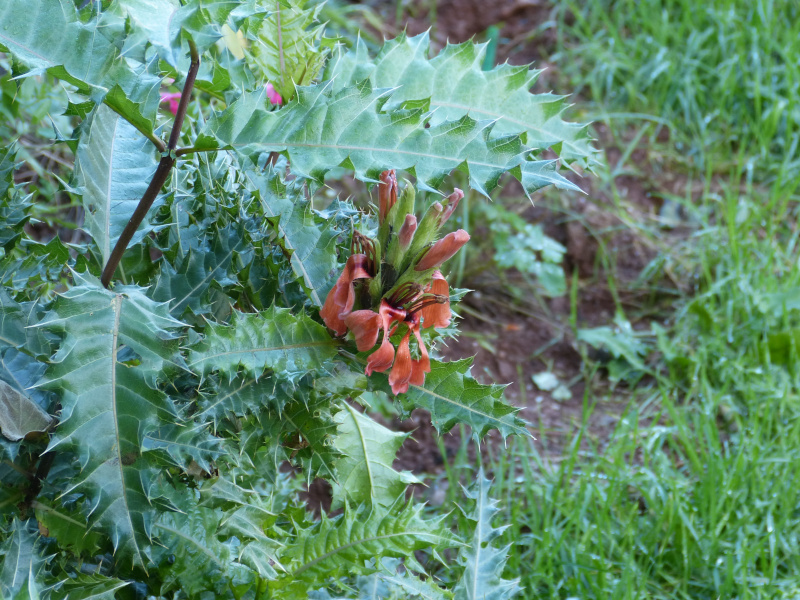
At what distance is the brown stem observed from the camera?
0.91 meters

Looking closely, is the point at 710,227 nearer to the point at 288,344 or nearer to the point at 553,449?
the point at 553,449

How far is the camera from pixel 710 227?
3.03m

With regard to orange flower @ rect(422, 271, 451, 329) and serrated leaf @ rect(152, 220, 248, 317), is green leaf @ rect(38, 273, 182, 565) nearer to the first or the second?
serrated leaf @ rect(152, 220, 248, 317)

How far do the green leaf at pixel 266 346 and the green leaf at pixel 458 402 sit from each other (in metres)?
0.11

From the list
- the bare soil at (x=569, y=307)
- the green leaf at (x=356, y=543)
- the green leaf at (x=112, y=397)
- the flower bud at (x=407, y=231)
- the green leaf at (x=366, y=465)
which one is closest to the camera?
the green leaf at (x=112, y=397)

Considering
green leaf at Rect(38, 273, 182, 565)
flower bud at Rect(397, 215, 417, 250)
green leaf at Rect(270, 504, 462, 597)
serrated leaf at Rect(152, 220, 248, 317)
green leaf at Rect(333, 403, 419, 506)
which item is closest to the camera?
green leaf at Rect(38, 273, 182, 565)

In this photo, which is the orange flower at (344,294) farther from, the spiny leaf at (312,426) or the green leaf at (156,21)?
the green leaf at (156,21)

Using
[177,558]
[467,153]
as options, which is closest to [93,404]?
[177,558]

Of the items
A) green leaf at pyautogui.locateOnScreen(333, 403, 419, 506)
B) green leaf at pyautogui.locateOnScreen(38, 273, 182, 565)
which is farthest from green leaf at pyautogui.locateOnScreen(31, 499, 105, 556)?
green leaf at pyautogui.locateOnScreen(333, 403, 419, 506)

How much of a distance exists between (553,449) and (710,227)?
127cm

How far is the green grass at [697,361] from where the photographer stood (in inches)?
70.7

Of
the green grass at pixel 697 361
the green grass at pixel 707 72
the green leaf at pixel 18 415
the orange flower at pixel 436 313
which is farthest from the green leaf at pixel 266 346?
the green grass at pixel 707 72

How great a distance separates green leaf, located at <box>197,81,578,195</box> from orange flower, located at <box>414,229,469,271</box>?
9 cm

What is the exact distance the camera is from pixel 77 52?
922 millimetres
